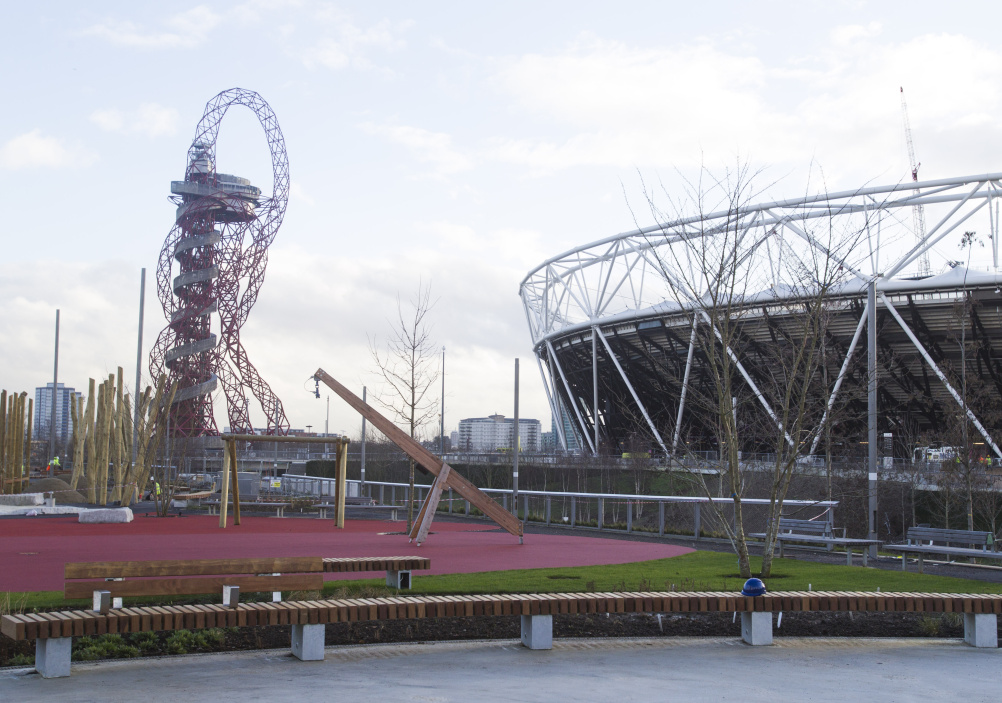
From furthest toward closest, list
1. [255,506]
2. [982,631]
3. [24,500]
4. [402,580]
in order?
[255,506], [24,500], [402,580], [982,631]

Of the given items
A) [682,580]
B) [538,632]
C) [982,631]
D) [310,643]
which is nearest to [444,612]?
[538,632]

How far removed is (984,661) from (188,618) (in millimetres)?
6171

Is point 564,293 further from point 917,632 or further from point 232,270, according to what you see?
point 917,632

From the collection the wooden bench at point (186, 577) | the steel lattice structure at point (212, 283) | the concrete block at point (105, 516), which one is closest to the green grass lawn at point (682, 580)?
the wooden bench at point (186, 577)

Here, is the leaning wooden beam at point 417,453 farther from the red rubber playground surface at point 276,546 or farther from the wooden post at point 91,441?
the wooden post at point 91,441

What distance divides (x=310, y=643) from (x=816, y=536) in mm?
10498

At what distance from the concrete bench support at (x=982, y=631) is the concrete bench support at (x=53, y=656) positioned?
730 centimetres

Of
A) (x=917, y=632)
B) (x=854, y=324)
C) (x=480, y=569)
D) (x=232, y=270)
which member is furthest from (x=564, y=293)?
(x=917, y=632)

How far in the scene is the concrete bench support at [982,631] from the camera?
8.47 m

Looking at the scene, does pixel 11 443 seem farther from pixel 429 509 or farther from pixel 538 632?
pixel 538 632

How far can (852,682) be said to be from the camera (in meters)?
6.87

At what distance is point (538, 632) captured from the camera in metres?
8.05

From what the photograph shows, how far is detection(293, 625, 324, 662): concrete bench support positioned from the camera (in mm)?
7430

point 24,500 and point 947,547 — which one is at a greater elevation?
point 947,547
